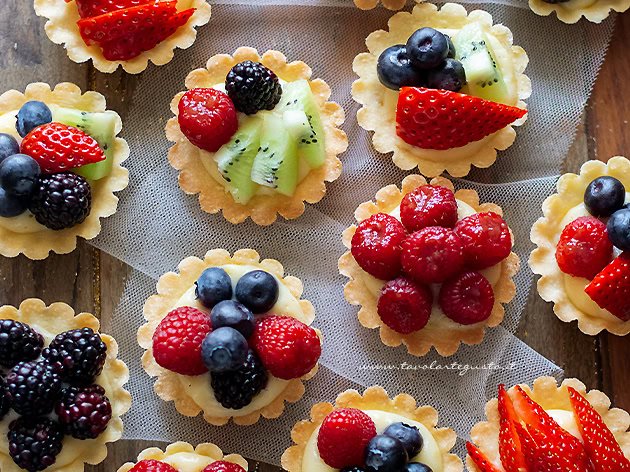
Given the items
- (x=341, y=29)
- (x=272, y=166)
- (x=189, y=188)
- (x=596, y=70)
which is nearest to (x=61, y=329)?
(x=189, y=188)

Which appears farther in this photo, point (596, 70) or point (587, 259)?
point (596, 70)

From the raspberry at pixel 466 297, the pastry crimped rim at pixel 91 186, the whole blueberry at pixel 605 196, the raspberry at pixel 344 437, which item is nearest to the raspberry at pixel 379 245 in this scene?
the raspberry at pixel 466 297

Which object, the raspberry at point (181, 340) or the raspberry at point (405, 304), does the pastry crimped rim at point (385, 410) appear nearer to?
the raspberry at point (405, 304)

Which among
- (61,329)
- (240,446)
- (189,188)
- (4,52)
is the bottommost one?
(240,446)

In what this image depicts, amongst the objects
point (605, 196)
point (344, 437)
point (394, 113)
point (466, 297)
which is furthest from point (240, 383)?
point (605, 196)

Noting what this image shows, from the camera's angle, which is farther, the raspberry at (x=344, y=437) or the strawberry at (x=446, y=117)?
the strawberry at (x=446, y=117)

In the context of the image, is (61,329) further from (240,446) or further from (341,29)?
(341,29)

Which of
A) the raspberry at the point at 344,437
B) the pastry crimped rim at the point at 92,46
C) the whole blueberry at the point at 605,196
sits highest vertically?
the pastry crimped rim at the point at 92,46
